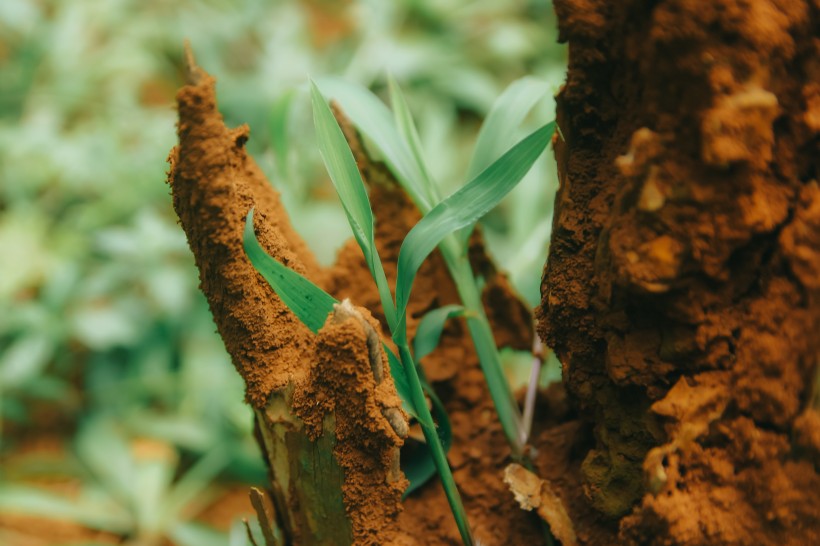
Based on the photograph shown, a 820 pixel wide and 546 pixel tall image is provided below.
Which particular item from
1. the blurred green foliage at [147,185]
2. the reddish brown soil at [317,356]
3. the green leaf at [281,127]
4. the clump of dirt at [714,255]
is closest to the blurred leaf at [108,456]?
the blurred green foliage at [147,185]

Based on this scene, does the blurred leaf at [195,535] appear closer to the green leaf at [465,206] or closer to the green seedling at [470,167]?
the green seedling at [470,167]

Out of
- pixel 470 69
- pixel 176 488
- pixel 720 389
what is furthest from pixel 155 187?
pixel 720 389

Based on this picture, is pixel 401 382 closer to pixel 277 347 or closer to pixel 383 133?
pixel 277 347

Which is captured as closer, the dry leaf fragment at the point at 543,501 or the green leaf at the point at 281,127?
the dry leaf fragment at the point at 543,501

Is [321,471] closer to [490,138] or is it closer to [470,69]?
[490,138]

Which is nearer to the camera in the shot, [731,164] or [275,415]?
[731,164]

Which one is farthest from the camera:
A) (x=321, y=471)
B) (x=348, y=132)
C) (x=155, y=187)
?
(x=155, y=187)

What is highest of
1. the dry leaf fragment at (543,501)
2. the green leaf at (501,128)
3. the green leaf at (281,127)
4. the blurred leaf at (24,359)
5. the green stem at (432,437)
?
the blurred leaf at (24,359)
